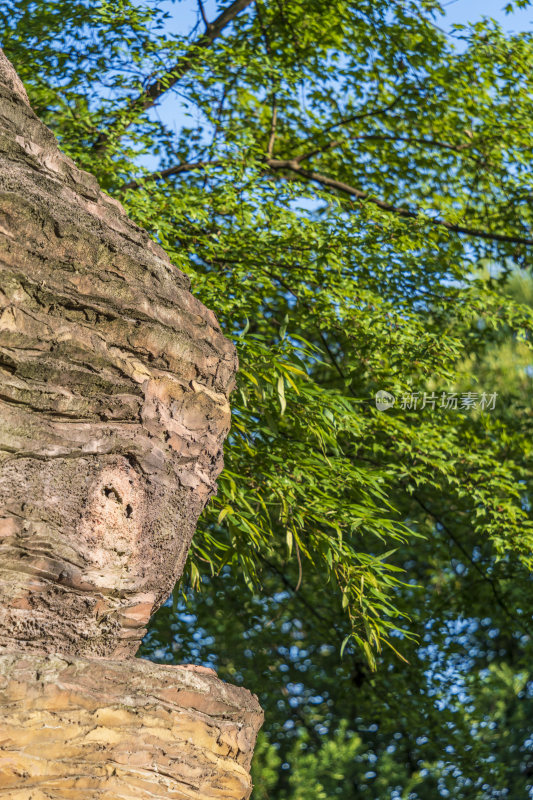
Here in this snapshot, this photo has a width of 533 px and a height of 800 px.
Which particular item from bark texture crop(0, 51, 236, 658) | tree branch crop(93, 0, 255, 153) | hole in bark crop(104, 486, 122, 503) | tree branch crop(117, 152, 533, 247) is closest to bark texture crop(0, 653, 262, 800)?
bark texture crop(0, 51, 236, 658)

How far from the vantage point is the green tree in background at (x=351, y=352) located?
4828 mm

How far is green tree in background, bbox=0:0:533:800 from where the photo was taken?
190 inches

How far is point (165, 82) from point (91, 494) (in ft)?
14.5

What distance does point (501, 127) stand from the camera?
7441 mm

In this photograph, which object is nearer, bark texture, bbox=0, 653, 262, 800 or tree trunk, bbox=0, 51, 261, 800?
bark texture, bbox=0, 653, 262, 800

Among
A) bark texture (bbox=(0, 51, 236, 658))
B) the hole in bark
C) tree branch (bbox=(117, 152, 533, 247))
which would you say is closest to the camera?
bark texture (bbox=(0, 51, 236, 658))

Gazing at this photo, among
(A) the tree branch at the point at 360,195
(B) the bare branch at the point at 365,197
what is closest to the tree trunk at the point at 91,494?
(A) the tree branch at the point at 360,195

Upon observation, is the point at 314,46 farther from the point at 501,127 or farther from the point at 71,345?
the point at 71,345

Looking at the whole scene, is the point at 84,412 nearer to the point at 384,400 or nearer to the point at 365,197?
the point at 384,400

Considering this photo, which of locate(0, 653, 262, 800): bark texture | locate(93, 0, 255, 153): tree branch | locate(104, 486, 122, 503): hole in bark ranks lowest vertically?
locate(0, 653, 262, 800): bark texture

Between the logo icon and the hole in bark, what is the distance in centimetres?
394

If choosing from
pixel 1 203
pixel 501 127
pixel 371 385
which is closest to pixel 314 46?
pixel 501 127

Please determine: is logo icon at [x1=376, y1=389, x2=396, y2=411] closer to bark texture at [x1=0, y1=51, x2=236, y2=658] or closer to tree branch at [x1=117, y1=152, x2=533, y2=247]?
tree branch at [x1=117, y1=152, x2=533, y2=247]

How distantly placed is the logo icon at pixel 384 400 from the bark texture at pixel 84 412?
3.55 m
